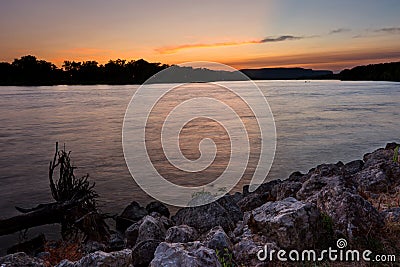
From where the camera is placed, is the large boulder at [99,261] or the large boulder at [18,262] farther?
the large boulder at [18,262]

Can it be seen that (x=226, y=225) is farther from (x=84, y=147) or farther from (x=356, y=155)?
(x=84, y=147)

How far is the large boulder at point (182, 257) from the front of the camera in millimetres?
4047

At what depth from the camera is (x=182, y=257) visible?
411cm

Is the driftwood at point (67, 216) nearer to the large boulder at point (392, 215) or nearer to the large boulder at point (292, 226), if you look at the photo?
the large boulder at point (292, 226)

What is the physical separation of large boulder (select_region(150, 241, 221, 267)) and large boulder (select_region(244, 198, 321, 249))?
1.40m

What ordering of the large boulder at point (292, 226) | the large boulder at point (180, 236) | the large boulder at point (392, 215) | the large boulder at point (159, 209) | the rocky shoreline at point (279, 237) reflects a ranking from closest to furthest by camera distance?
the rocky shoreline at point (279, 237) → the large boulder at point (292, 226) → the large boulder at point (392, 215) → the large boulder at point (180, 236) → the large boulder at point (159, 209)

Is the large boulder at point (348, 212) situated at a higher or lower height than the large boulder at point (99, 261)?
higher

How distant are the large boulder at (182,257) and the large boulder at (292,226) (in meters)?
1.40

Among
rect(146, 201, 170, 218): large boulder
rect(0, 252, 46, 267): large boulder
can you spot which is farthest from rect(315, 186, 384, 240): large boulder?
Answer: rect(146, 201, 170, 218): large boulder

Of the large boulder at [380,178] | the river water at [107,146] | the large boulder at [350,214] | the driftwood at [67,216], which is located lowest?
the river water at [107,146]

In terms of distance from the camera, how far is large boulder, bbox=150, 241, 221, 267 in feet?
13.3

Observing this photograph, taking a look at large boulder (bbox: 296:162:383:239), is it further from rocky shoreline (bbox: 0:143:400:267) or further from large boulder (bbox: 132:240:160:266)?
large boulder (bbox: 132:240:160:266)

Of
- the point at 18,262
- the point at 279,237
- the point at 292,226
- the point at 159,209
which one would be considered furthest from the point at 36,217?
the point at 292,226

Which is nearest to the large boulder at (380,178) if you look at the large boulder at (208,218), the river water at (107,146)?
the large boulder at (208,218)
